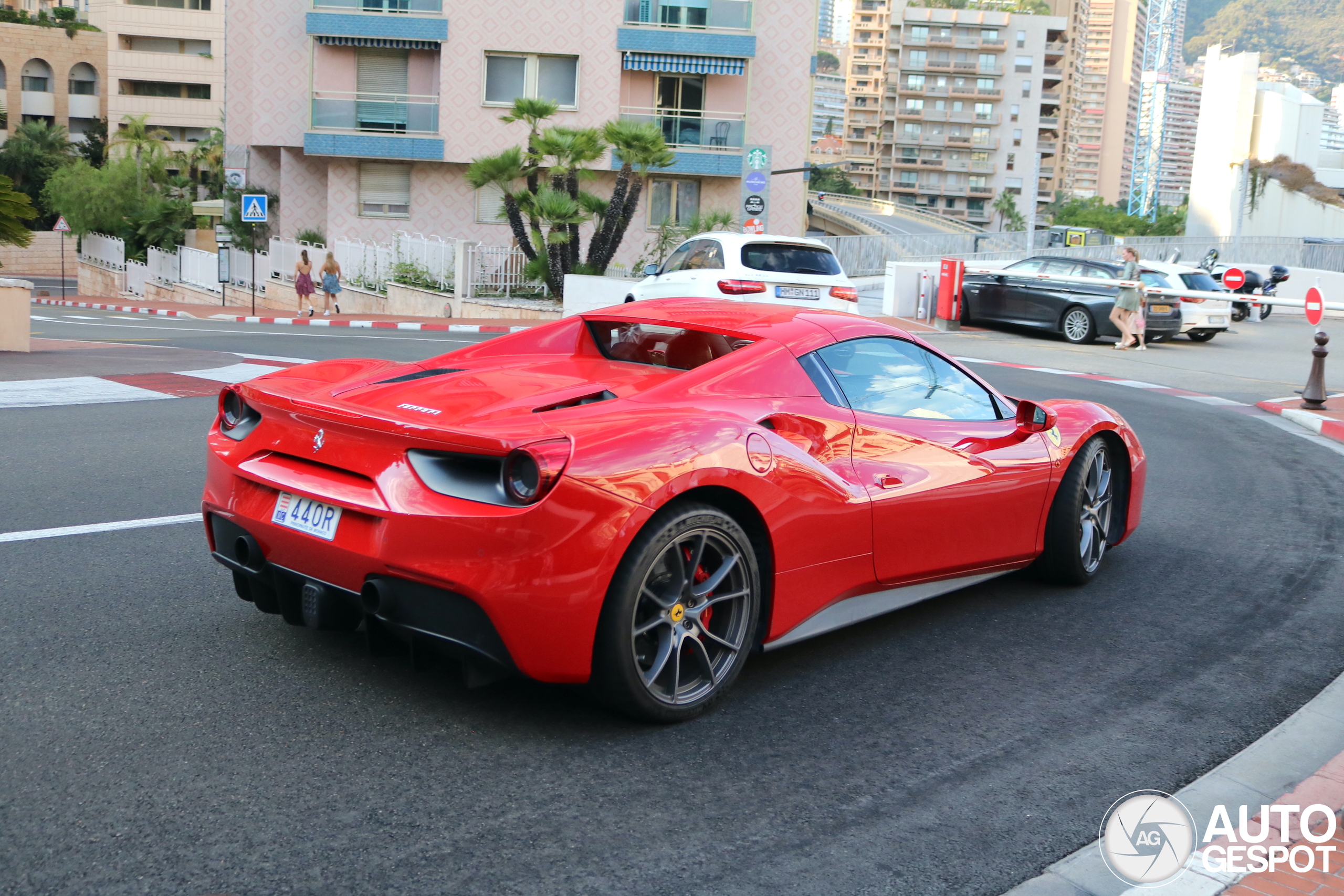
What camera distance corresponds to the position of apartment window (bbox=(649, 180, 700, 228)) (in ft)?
125

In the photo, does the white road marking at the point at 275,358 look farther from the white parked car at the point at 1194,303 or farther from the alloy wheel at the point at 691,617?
the white parked car at the point at 1194,303

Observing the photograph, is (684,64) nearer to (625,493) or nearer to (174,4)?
(625,493)

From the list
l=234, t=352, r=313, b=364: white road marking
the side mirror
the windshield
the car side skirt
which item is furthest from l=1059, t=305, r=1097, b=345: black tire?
the car side skirt

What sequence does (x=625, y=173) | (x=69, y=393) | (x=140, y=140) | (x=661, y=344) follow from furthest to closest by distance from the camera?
(x=140, y=140) → (x=625, y=173) → (x=69, y=393) → (x=661, y=344)

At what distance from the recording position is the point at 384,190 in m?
38.2

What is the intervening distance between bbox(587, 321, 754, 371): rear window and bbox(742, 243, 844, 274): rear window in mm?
12070

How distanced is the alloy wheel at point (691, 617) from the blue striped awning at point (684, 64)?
35.0 meters

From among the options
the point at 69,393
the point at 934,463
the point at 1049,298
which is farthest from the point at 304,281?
the point at 934,463

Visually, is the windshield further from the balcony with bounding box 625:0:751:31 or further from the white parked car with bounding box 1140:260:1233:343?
the balcony with bounding box 625:0:751:31

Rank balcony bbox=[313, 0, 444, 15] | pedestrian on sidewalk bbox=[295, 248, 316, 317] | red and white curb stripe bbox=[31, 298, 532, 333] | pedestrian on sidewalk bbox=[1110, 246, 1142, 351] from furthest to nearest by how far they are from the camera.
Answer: balcony bbox=[313, 0, 444, 15] < pedestrian on sidewalk bbox=[295, 248, 316, 317] < red and white curb stripe bbox=[31, 298, 532, 333] < pedestrian on sidewalk bbox=[1110, 246, 1142, 351]

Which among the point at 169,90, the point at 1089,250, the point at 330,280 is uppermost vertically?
the point at 169,90

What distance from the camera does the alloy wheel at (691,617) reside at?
3881mm

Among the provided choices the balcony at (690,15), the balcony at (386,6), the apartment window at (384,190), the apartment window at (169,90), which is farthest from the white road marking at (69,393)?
the apartment window at (169,90)

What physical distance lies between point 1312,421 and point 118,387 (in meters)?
11.7
